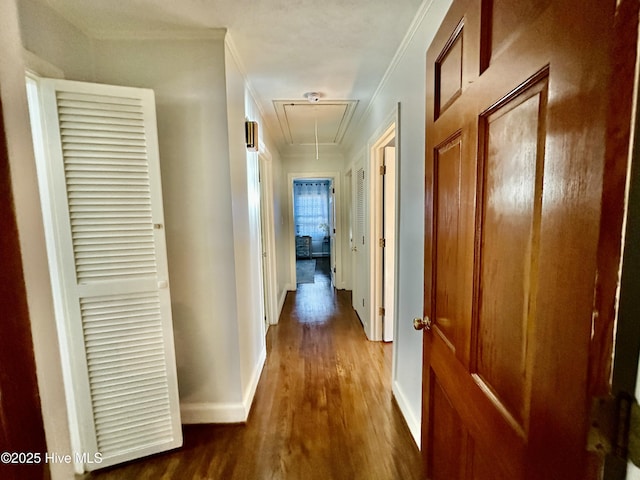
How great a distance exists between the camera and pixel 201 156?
5.37 ft

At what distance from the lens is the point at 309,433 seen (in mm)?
A: 1731

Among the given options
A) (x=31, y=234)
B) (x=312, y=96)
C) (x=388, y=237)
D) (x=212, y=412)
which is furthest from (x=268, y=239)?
(x=31, y=234)

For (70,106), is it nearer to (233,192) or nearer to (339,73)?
(233,192)

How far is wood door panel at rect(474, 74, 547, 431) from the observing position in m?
0.55

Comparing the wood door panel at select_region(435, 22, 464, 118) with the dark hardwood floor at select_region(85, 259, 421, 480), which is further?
the dark hardwood floor at select_region(85, 259, 421, 480)

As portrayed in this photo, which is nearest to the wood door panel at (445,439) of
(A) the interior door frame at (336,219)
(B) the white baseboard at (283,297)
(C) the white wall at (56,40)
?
(C) the white wall at (56,40)

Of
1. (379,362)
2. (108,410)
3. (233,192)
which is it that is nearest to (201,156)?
(233,192)

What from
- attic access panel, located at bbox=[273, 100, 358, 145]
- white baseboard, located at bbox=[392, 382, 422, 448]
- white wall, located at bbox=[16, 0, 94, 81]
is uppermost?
attic access panel, located at bbox=[273, 100, 358, 145]

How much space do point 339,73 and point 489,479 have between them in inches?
90.2

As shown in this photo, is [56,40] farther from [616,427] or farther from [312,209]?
[312,209]

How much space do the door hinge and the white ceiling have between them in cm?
167

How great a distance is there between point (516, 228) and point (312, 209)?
7.98 meters

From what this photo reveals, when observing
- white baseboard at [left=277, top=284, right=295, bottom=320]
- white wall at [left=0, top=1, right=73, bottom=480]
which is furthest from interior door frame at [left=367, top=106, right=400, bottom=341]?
white wall at [left=0, top=1, right=73, bottom=480]

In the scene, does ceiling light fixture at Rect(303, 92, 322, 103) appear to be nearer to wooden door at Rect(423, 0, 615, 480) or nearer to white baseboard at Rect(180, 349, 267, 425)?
wooden door at Rect(423, 0, 615, 480)
